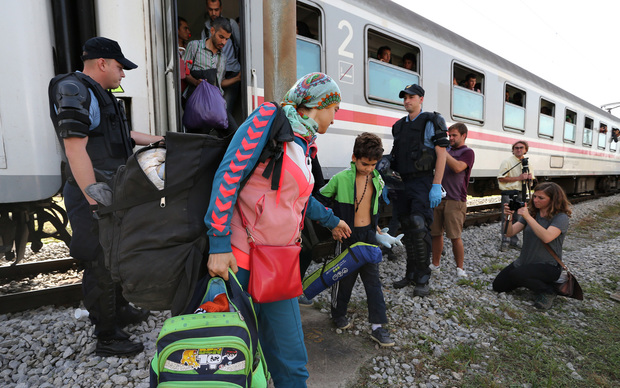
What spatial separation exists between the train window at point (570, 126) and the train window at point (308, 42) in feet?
33.1

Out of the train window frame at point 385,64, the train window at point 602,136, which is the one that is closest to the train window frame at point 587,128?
the train window at point 602,136

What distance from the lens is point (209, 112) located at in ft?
10.1

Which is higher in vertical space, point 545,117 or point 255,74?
point 545,117

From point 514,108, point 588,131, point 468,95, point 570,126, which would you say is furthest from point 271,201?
point 588,131

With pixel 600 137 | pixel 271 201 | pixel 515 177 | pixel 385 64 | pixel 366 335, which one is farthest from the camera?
pixel 600 137

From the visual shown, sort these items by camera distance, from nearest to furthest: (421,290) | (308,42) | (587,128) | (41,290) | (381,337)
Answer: (381,337)
(41,290)
(421,290)
(308,42)
(587,128)

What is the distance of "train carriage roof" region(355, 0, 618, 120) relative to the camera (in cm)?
502

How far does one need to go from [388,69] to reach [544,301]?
3563 mm

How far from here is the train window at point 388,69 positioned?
4.94m

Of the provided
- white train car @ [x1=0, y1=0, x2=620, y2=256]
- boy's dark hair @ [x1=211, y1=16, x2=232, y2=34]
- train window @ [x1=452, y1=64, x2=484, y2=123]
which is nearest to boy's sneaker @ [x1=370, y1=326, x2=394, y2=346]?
white train car @ [x1=0, y1=0, x2=620, y2=256]

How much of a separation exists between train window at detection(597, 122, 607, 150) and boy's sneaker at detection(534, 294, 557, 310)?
1375 cm

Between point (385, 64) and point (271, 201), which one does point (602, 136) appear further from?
point (271, 201)

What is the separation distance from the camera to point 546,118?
9562 mm

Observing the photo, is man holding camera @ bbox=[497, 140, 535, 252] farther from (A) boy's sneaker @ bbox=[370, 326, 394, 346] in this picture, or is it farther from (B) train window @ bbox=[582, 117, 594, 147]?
(B) train window @ bbox=[582, 117, 594, 147]
